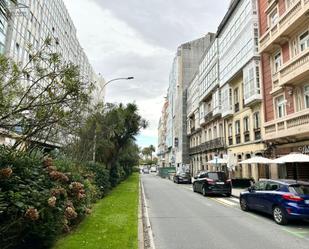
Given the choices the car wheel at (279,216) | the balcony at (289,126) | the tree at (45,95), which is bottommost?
the car wheel at (279,216)

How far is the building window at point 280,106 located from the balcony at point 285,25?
3.87 m

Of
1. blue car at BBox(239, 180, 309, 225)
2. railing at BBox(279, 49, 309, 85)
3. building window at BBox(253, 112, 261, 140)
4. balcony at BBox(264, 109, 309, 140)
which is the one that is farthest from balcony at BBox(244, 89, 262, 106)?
blue car at BBox(239, 180, 309, 225)

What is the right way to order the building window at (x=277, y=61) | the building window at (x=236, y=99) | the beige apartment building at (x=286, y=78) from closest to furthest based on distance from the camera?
the beige apartment building at (x=286, y=78) → the building window at (x=277, y=61) → the building window at (x=236, y=99)

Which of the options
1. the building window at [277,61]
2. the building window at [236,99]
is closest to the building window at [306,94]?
the building window at [277,61]

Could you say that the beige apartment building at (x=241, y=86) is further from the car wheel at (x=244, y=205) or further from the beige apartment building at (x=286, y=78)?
the car wheel at (x=244, y=205)

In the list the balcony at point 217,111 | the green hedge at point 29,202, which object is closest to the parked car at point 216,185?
the green hedge at point 29,202

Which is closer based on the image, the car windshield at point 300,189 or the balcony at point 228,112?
the car windshield at point 300,189

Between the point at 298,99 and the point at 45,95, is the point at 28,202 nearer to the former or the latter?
the point at 45,95

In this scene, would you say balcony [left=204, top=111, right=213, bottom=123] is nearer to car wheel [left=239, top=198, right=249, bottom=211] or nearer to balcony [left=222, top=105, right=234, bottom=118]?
balcony [left=222, top=105, right=234, bottom=118]

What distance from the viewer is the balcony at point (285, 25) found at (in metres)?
18.6

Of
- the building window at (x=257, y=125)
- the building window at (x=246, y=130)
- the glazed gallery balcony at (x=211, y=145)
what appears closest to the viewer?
the building window at (x=257, y=125)

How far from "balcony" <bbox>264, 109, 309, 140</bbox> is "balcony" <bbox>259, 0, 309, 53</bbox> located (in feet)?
18.8

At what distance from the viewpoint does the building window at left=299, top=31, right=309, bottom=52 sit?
19469 millimetres

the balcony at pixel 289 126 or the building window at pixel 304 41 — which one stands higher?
the building window at pixel 304 41
